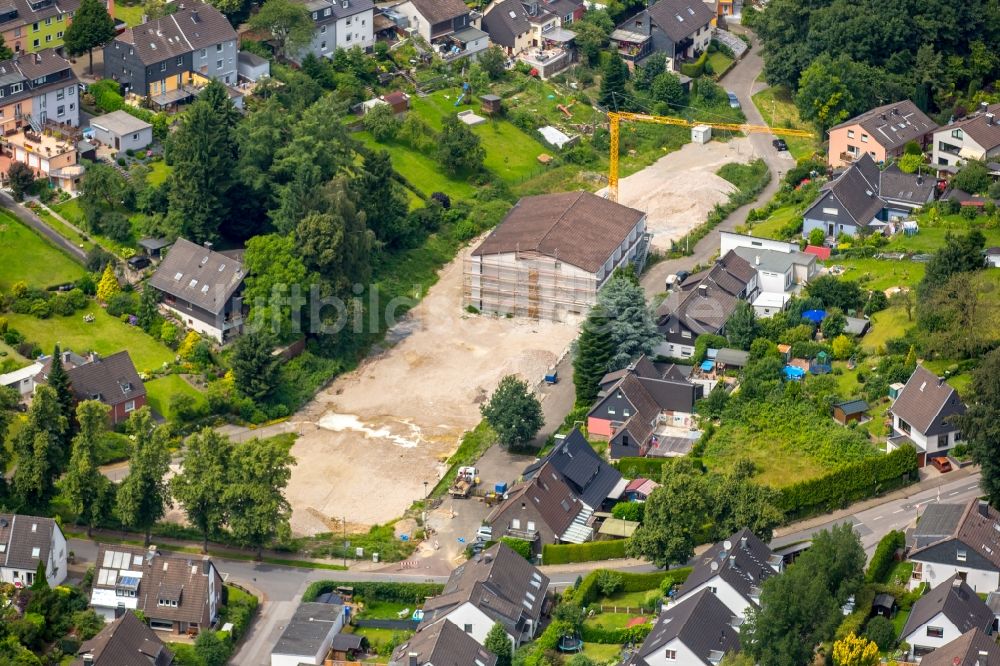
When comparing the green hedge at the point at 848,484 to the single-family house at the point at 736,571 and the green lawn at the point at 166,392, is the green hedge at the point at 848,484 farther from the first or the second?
the green lawn at the point at 166,392

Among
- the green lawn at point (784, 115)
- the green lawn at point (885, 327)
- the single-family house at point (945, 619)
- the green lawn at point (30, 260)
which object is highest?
the single-family house at point (945, 619)

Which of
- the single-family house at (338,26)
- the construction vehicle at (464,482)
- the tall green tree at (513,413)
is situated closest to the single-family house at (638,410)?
the tall green tree at (513,413)

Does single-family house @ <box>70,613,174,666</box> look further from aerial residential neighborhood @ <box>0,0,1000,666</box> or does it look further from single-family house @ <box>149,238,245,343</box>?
single-family house @ <box>149,238,245,343</box>

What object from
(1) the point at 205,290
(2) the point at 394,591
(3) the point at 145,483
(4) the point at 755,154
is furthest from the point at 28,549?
(4) the point at 755,154

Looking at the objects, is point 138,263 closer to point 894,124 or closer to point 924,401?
point 924,401

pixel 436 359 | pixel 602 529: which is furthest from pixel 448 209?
pixel 602 529

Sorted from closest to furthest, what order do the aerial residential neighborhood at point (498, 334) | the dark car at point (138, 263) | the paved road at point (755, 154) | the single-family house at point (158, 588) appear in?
the aerial residential neighborhood at point (498, 334), the single-family house at point (158, 588), the dark car at point (138, 263), the paved road at point (755, 154)
